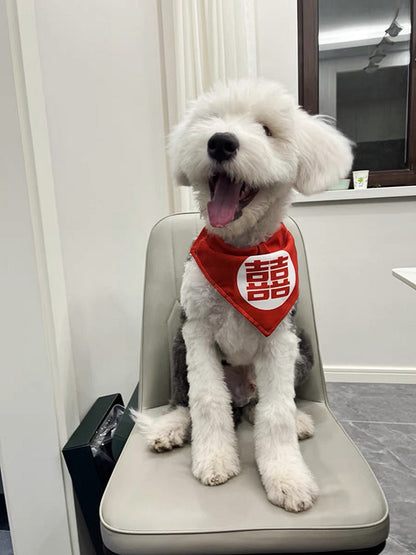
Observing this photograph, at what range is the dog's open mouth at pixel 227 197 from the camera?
0.80 meters

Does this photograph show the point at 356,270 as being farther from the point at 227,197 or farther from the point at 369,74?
the point at 227,197

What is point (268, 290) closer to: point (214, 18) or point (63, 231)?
point (63, 231)

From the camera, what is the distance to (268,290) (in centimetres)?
88

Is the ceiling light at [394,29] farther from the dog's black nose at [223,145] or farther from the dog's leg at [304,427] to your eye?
the dog's leg at [304,427]

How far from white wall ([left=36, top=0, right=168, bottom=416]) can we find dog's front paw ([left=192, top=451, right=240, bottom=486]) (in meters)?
0.54

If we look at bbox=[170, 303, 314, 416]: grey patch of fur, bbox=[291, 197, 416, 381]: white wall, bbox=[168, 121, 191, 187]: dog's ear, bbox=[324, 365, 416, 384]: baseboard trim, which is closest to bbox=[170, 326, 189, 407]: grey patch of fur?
bbox=[170, 303, 314, 416]: grey patch of fur

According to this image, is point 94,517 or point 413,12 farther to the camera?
point 413,12

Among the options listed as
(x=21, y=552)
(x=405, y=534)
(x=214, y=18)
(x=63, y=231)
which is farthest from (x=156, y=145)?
(x=405, y=534)

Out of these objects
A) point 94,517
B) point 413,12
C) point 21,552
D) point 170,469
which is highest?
point 413,12

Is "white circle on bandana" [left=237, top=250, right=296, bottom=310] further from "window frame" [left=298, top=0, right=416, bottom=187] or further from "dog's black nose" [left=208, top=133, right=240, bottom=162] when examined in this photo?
"window frame" [left=298, top=0, right=416, bottom=187]

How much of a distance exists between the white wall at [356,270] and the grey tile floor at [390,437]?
0.14 metres

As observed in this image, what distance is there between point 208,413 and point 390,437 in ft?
4.26

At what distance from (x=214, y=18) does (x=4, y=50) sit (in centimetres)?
104

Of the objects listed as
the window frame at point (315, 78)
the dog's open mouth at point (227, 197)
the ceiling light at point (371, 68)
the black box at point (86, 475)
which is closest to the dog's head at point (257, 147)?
the dog's open mouth at point (227, 197)
